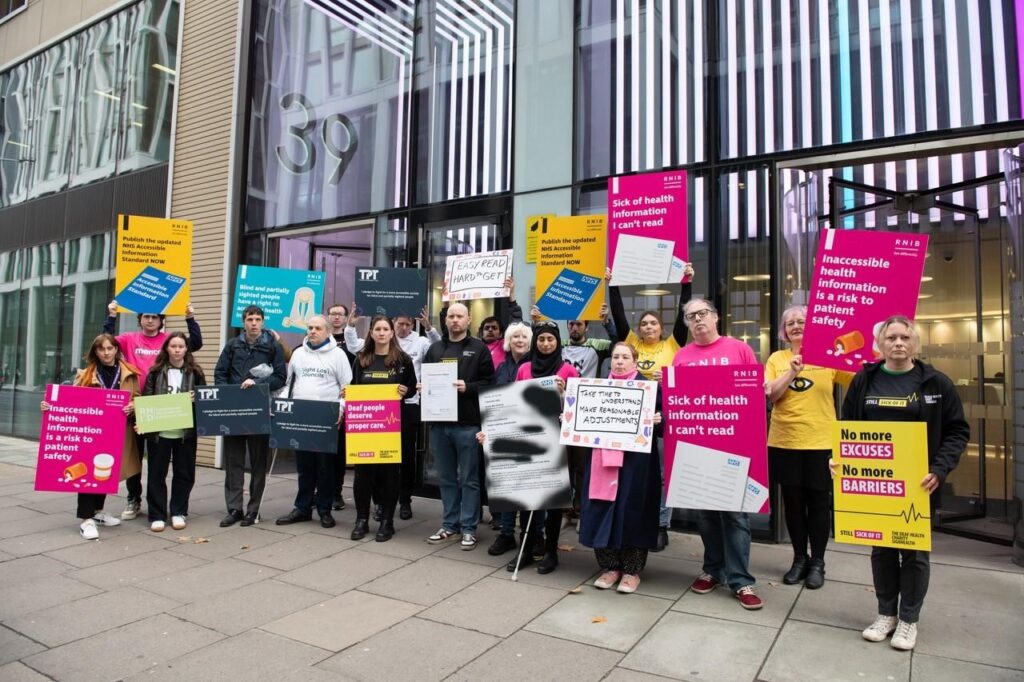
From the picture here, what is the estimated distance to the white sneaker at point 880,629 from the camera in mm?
3567

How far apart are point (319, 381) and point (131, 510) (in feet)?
7.91

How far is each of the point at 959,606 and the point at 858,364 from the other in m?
1.64

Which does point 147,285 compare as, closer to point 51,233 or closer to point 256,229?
point 256,229

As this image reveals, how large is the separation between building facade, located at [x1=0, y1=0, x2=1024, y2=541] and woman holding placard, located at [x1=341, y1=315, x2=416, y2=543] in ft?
6.05

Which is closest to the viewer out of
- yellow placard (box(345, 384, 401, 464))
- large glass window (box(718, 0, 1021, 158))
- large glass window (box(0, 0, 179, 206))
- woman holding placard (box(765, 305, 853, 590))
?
woman holding placard (box(765, 305, 853, 590))

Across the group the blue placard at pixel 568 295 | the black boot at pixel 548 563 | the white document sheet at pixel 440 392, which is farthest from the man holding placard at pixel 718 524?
the white document sheet at pixel 440 392

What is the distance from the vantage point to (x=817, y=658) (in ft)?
11.1

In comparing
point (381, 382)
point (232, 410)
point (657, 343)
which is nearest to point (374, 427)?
point (381, 382)

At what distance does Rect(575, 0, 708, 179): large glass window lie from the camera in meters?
6.39

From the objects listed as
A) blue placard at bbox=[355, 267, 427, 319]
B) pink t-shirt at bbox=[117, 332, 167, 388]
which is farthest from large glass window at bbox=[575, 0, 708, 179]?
pink t-shirt at bbox=[117, 332, 167, 388]

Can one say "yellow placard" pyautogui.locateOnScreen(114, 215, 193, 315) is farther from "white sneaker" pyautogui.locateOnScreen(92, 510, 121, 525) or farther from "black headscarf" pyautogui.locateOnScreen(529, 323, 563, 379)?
"black headscarf" pyautogui.locateOnScreen(529, 323, 563, 379)

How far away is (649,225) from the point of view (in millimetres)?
5363

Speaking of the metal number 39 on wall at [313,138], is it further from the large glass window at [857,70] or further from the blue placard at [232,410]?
the large glass window at [857,70]

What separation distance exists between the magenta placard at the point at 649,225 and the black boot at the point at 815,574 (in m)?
2.21
